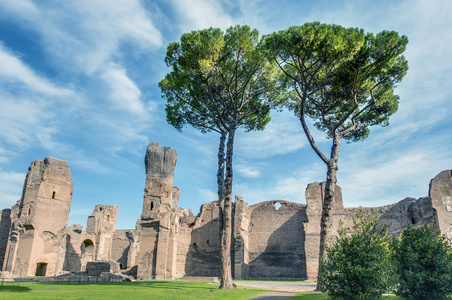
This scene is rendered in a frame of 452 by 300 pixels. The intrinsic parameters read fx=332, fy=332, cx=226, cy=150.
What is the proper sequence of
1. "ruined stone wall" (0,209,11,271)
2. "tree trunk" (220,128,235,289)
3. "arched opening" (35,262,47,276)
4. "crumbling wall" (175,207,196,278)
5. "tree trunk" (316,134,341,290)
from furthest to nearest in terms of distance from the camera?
"ruined stone wall" (0,209,11,271)
"crumbling wall" (175,207,196,278)
"arched opening" (35,262,47,276)
"tree trunk" (220,128,235,289)
"tree trunk" (316,134,341,290)

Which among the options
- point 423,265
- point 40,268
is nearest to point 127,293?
point 423,265

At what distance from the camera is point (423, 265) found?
6.94m

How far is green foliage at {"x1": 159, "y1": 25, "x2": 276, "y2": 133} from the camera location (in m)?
11.9

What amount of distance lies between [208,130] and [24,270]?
48.1 ft

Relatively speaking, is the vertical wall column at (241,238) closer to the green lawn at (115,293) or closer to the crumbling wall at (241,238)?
the crumbling wall at (241,238)

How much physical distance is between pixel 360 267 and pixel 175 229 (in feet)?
48.0

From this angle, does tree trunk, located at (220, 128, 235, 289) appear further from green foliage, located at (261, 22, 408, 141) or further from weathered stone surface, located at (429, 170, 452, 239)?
weathered stone surface, located at (429, 170, 452, 239)

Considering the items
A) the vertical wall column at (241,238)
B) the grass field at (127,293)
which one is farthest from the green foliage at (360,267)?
the vertical wall column at (241,238)

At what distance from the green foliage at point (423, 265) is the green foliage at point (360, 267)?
47.4 inches

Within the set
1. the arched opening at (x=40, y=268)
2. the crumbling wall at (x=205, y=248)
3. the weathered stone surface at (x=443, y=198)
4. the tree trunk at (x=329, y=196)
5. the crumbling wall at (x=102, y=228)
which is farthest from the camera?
the crumbling wall at (x=102, y=228)

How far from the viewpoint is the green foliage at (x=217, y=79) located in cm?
1191

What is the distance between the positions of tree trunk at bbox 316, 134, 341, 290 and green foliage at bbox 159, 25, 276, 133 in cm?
363

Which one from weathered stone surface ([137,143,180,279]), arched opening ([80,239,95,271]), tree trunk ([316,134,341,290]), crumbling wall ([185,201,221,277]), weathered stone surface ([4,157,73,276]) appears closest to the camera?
tree trunk ([316,134,341,290])

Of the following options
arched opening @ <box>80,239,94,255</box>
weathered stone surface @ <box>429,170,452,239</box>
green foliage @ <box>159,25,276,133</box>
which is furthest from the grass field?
arched opening @ <box>80,239,94,255</box>
